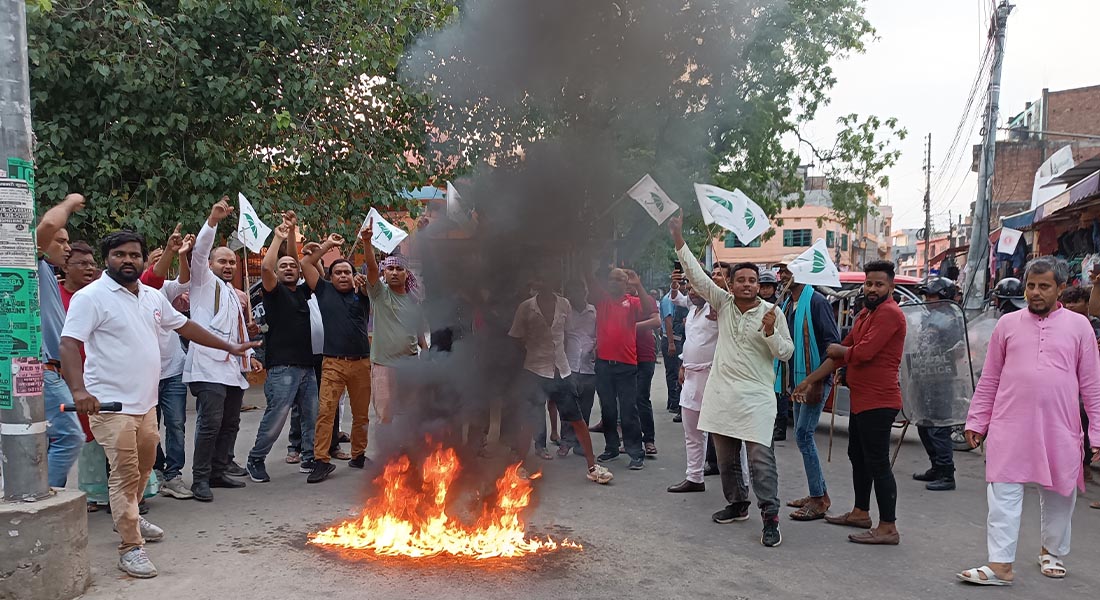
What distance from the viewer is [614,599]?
3.58 metres

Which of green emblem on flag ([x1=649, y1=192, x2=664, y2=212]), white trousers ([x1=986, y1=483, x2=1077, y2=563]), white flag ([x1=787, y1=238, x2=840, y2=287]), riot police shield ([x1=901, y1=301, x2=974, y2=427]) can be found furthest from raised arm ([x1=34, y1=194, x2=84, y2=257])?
riot police shield ([x1=901, y1=301, x2=974, y2=427])

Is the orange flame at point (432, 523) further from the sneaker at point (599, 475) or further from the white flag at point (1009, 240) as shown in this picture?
the white flag at point (1009, 240)

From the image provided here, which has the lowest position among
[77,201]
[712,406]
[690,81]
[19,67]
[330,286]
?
[712,406]

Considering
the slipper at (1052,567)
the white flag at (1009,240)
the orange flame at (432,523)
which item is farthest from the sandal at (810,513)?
the white flag at (1009,240)

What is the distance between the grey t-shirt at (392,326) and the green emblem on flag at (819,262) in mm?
3093

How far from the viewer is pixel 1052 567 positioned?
13.1 ft

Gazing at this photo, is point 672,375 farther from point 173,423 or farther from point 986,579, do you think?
point 173,423

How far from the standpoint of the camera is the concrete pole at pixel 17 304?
134 inches

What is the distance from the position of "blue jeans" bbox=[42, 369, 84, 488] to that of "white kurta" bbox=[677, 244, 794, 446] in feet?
12.0

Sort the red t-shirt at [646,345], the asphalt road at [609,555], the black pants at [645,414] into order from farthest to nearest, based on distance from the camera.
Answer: the red t-shirt at [646,345]
the black pants at [645,414]
the asphalt road at [609,555]

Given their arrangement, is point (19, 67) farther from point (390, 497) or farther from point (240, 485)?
point (240, 485)

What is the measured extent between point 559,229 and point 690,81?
5.47 ft

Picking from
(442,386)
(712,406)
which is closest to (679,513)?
(712,406)

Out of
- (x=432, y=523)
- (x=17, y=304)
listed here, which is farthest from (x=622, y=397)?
(x=17, y=304)
